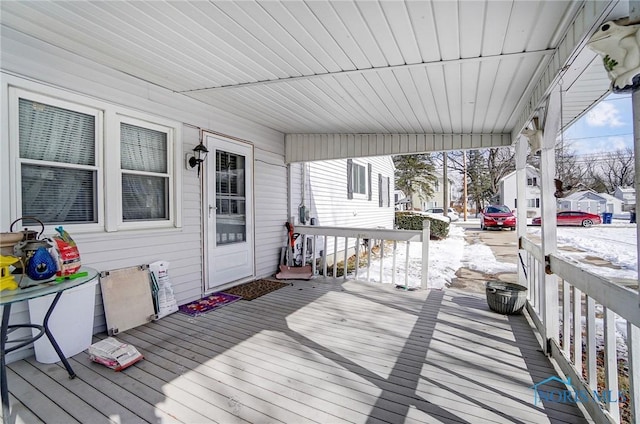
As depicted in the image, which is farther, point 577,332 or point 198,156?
point 198,156

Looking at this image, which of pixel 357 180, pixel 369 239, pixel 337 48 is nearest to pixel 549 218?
pixel 337 48

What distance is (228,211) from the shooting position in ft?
14.7

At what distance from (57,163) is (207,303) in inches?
85.0

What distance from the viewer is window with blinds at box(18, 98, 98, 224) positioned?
2551 mm

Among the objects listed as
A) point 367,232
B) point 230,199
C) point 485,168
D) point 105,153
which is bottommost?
point 367,232

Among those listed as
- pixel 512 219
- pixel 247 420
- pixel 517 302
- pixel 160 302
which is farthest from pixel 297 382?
pixel 512 219

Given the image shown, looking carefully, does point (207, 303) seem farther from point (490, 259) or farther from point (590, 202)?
point (490, 259)

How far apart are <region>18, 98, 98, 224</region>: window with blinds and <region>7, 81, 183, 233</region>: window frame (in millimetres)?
36

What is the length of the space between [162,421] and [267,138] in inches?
168

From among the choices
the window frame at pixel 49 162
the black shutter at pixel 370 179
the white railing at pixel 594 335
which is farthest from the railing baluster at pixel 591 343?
the black shutter at pixel 370 179

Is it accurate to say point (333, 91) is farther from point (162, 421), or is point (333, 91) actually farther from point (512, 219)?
point (512, 219)

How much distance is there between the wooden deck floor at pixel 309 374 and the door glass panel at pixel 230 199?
4.49 feet

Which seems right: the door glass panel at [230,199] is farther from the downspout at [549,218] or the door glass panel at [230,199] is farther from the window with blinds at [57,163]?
the downspout at [549,218]

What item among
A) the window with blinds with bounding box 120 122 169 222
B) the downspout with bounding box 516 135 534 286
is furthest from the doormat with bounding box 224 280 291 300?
the downspout with bounding box 516 135 534 286
